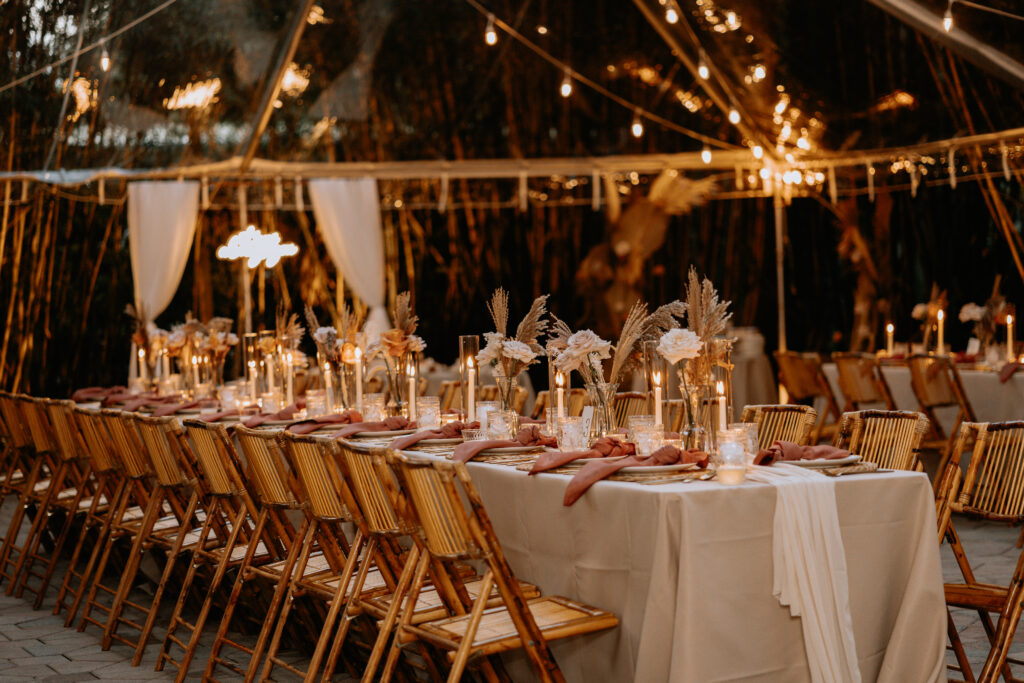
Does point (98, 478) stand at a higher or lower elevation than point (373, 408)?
lower

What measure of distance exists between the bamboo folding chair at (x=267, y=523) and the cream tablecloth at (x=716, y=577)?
35.0 inches

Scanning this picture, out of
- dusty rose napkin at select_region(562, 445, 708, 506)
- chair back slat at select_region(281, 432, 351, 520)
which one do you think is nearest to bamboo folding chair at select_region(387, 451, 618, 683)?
dusty rose napkin at select_region(562, 445, 708, 506)

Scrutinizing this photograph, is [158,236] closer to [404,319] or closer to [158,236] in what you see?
[158,236]

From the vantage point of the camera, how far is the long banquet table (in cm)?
313

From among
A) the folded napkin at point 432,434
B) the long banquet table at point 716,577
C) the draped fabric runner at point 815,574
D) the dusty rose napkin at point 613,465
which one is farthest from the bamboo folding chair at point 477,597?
the folded napkin at point 432,434

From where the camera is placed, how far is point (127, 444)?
5.24 meters

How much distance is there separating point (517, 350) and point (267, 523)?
3.77 feet

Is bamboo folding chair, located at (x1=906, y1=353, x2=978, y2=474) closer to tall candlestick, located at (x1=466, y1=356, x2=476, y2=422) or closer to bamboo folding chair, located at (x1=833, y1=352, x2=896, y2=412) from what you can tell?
bamboo folding chair, located at (x1=833, y1=352, x2=896, y2=412)

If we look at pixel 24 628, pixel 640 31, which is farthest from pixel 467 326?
pixel 24 628

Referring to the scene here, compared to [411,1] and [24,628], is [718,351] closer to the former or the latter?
[24,628]

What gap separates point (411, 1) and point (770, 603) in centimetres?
811

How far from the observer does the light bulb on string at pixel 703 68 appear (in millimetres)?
10252

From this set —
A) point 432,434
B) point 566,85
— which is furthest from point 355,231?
point 432,434

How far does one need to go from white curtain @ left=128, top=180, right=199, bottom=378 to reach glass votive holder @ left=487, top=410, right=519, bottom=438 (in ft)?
22.4
